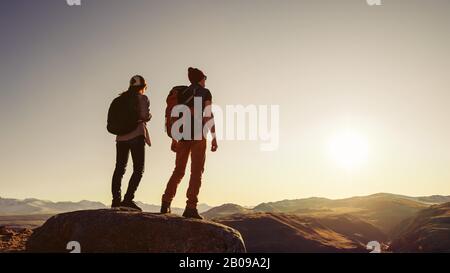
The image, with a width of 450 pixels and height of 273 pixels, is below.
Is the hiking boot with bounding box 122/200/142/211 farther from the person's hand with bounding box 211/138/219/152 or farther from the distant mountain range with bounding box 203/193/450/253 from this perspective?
the distant mountain range with bounding box 203/193/450/253

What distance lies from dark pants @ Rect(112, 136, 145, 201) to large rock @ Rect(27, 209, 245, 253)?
2.14ft

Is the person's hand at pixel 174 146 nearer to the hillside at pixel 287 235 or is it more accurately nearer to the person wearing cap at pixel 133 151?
the person wearing cap at pixel 133 151

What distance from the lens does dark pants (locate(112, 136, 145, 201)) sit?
29.5 feet

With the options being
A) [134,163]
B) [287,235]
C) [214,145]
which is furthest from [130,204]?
[287,235]

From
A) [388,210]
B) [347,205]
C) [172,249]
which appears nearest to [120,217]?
[172,249]

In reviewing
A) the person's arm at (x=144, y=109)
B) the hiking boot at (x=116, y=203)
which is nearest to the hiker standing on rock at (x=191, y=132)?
the person's arm at (x=144, y=109)

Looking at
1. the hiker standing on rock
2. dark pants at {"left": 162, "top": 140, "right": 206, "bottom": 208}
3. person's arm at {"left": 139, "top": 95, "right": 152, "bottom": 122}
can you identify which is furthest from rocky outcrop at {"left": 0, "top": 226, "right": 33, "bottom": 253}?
the hiker standing on rock

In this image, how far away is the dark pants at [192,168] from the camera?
26.9 feet

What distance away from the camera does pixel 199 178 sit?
821 centimetres

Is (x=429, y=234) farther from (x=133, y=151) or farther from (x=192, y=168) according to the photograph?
(x=133, y=151)

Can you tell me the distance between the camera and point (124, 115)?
355 inches

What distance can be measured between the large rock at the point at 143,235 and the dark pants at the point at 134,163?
652 mm
